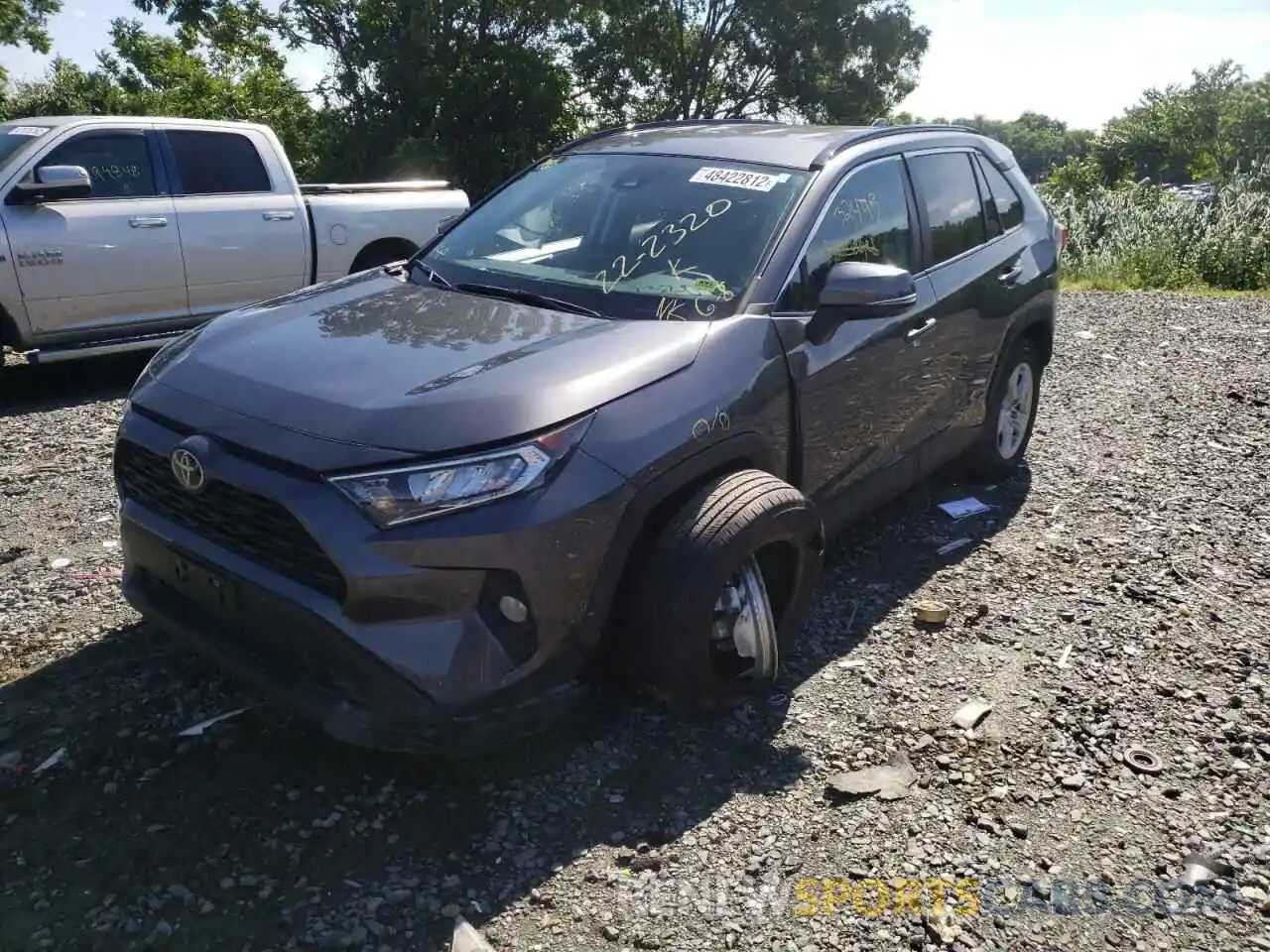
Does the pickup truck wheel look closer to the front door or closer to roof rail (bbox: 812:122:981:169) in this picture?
the front door

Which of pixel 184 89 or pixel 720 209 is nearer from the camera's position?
pixel 720 209

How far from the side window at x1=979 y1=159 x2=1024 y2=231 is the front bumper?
326 centimetres

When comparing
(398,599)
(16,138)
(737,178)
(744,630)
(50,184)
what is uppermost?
(16,138)

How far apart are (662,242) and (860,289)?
74 centimetres

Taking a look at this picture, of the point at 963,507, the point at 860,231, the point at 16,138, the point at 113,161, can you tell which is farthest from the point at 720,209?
the point at 16,138

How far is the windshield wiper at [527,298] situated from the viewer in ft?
11.7

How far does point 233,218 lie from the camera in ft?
25.2

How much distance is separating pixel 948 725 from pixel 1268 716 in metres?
1.09

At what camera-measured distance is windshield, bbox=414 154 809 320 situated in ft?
11.8

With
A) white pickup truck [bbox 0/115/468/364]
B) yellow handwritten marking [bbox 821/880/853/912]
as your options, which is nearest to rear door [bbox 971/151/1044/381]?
yellow handwritten marking [bbox 821/880/853/912]

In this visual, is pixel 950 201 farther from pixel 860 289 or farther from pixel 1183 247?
pixel 1183 247

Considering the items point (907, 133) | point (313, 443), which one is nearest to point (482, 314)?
point (313, 443)

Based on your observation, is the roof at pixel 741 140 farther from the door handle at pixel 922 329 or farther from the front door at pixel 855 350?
the door handle at pixel 922 329

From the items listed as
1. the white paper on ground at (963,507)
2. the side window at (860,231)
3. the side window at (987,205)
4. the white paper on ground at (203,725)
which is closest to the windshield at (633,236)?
the side window at (860,231)
